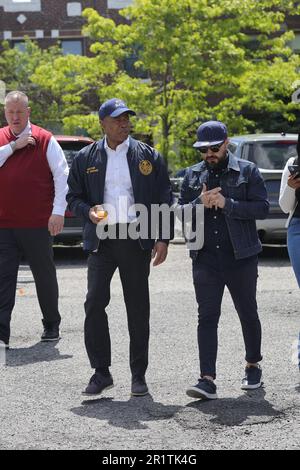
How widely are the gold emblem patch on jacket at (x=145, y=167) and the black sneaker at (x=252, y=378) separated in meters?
1.44

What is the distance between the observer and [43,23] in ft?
106

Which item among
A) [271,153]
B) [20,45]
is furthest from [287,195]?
[20,45]

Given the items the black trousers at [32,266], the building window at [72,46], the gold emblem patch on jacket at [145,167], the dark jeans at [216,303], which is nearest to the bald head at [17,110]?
the black trousers at [32,266]

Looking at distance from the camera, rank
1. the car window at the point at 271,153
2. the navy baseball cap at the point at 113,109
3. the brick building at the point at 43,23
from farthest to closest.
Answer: the brick building at the point at 43,23
the car window at the point at 271,153
the navy baseball cap at the point at 113,109

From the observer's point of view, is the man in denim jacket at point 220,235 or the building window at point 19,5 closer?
the man in denim jacket at point 220,235

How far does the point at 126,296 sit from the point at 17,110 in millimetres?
2232

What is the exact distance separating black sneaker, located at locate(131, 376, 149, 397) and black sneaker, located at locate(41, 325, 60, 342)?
1.96 metres

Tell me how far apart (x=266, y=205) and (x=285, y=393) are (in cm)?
120

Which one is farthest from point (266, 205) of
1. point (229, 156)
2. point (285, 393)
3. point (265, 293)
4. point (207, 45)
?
point (207, 45)

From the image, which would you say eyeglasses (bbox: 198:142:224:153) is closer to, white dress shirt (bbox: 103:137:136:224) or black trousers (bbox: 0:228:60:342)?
white dress shirt (bbox: 103:137:136:224)

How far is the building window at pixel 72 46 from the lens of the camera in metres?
32.1

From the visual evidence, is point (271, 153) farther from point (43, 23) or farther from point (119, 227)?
point (43, 23)

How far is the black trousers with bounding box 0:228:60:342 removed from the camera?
7.91 meters

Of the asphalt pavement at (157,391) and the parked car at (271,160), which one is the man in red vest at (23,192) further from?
the parked car at (271,160)
